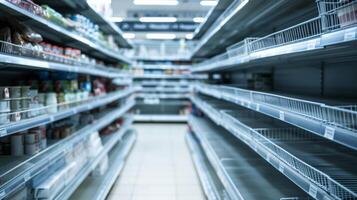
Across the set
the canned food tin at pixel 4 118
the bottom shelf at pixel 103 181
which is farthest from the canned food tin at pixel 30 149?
the bottom shelf at pixel 103 181

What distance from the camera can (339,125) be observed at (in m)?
1.10

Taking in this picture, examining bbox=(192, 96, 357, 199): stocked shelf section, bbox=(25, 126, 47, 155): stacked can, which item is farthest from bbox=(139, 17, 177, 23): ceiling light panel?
bbox=(25, 126, 47, 155): stacked can

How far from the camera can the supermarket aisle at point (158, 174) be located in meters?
3.19

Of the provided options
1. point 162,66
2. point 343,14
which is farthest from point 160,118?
point 343,14

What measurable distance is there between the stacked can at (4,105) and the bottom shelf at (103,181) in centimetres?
135

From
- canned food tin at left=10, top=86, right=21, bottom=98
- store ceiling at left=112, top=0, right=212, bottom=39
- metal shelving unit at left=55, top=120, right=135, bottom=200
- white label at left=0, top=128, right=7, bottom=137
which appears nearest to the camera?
white label at left=0, top=128, right=7, bottom=137

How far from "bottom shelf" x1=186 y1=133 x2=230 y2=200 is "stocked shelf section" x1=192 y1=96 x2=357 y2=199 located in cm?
67

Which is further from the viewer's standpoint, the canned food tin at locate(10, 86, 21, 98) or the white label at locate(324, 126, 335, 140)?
the canned food tin at locate(10, 86, 21, 98)

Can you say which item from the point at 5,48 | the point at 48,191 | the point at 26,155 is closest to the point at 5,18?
the point at 5,48

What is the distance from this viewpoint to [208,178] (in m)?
3.33

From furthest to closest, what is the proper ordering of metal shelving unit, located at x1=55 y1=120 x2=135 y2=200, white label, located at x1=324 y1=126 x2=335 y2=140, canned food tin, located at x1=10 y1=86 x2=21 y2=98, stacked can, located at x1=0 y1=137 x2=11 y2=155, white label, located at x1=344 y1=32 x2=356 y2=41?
1. metal shelving unit, located at x1=55 y1=120 x2=135 y2=200
2. stacked can, located at x1=0 y1=137 x2=11 y2=155
3. canned food tin, located at x1=10 y1=86 x2=21 y2=98
4. white label, located at x1=324 y1=126 x2=335 y2=140
5. white label, located at x1=344 y1=32 x2=356 y2=41

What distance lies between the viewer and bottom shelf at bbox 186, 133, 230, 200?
2.82 metres

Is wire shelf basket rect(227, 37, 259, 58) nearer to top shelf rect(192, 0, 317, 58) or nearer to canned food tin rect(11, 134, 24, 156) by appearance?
top shelf rect(192, 0, 317, 58)

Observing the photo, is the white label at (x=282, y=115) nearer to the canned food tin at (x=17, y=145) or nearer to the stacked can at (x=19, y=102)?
the stacked can at (x=19, y=102)
